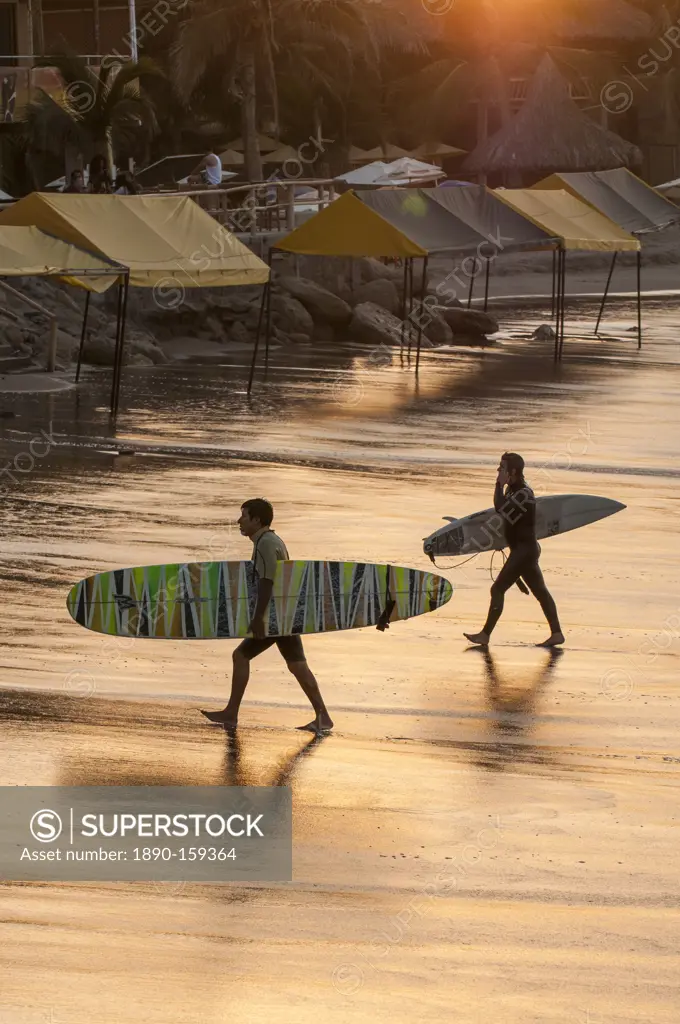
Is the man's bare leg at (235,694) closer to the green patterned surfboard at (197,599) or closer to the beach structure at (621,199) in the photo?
the green patterned surfboard at (197,599)

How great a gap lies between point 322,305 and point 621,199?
8.04 metres

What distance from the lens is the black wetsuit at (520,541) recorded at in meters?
12.3

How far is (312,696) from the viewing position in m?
10.5

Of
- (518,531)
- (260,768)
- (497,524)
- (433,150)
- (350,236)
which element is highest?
(433,150)

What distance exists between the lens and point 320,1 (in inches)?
2031

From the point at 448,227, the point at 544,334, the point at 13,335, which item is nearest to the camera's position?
the point at 13,335

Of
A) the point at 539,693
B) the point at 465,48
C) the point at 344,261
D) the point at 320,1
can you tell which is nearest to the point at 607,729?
the point at 539,693

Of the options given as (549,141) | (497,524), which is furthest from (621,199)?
(497,524)

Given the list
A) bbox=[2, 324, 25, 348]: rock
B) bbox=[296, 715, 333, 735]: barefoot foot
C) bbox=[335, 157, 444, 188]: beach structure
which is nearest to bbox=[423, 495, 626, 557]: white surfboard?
bbox=[296, 715, 333, 735]: barefoot foot

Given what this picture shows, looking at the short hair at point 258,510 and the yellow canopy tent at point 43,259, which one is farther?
the yellow canopy tent at point 43,259

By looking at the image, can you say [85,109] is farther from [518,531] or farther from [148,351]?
[518,531]

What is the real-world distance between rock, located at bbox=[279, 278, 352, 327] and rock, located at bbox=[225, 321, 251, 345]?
200 centimetres

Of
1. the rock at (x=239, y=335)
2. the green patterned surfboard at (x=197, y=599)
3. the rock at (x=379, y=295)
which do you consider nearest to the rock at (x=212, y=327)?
the rock at (x=239, y=335)

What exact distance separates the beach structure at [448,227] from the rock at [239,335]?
2793mm
